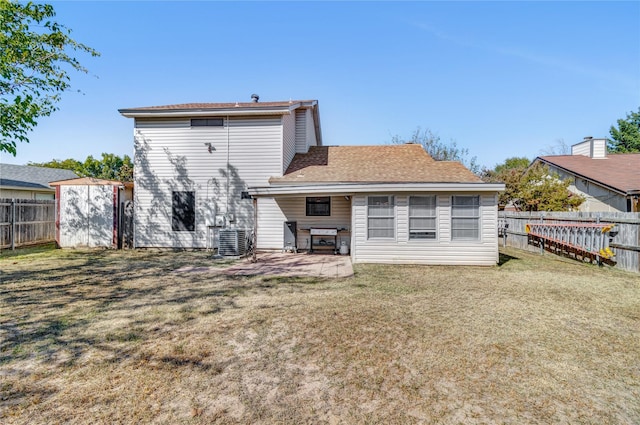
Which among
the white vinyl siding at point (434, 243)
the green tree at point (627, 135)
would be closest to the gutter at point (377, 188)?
the white vinyl siding at point (434, 243)

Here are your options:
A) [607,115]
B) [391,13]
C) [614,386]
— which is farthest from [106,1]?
[607,115]

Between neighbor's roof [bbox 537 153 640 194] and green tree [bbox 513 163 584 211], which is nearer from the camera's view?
neighbor's roof [bbox 537 153 640 194]

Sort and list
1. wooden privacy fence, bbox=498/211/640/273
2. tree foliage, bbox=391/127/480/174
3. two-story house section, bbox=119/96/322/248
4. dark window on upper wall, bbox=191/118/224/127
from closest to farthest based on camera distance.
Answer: wooden privacy fence, bbox=498/211/640/273, two-story house section, bbox=119/96/322/248, dark window on upper wall, bbox=191/118/224/127, tree foliage, bbox=391/127/480/174

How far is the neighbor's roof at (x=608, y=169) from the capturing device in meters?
14.0

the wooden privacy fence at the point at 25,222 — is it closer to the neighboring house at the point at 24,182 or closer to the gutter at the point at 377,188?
the neighboring house at the point at 24,182

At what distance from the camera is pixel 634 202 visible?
13.4 m

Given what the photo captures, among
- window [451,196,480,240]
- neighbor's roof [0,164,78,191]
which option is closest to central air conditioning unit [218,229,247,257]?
window [451,196,480,240]

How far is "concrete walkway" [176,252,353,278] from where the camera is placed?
24.2 ft

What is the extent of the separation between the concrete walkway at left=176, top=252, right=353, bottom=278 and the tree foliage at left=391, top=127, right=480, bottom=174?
2026 centimetres

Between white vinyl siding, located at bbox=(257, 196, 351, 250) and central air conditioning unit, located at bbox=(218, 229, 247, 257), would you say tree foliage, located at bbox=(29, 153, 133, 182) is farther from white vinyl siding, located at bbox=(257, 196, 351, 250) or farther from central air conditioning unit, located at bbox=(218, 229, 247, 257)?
central air conditioning unit, located at bbox=(218, 229, 247, 257)

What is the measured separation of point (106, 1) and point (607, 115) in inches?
1705

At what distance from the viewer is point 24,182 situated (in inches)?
712

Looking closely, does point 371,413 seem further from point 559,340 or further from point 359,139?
point 359,139

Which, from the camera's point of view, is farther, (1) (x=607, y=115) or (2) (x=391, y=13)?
(1) (x=607, y=115)
